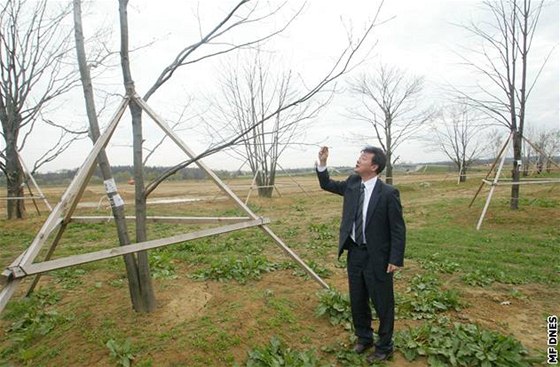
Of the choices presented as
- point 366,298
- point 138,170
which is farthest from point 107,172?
point 366,298

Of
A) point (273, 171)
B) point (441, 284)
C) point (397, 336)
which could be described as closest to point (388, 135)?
point (273, 171)

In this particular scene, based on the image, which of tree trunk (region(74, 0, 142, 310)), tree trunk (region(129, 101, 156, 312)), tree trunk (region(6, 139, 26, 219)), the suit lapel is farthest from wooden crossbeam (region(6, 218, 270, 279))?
tree trunk (region(6, 139, 26, 219))

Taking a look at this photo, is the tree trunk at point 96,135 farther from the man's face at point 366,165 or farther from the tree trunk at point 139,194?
the man's face at point 366,165

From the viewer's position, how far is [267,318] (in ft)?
12.4

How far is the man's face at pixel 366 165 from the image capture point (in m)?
3.27

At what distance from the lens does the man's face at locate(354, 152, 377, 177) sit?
3271 mm

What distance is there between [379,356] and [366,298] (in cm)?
50

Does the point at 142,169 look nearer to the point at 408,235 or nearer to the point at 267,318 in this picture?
the point at 267,318

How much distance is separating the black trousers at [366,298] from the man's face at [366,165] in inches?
25.8

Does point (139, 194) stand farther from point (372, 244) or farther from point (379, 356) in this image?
point (379, 356)

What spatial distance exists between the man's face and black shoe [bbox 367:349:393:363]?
159 centimetres

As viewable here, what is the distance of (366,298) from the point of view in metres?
3.37

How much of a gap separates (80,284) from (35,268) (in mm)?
3119

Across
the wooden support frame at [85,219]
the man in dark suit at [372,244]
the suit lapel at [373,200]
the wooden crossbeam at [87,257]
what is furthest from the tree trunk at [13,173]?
the suit lapel at [373,200]
